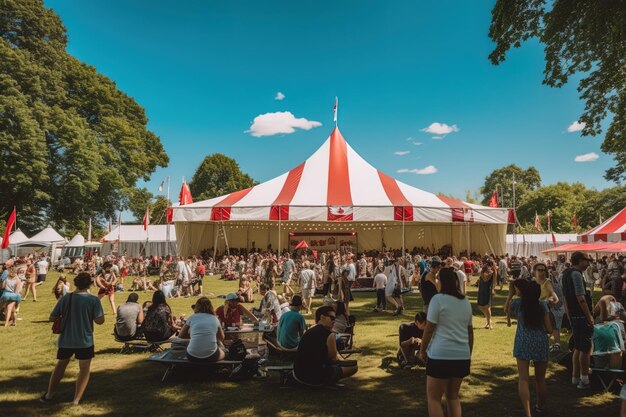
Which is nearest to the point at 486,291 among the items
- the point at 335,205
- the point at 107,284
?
the point at 107,284

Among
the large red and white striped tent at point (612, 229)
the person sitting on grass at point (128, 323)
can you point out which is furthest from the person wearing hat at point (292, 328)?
the large red and white striped tent at point (612, 229)

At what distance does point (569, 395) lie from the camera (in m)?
4.41

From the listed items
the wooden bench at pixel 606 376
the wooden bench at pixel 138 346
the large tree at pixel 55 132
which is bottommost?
the wooden bench at pixel 138 346

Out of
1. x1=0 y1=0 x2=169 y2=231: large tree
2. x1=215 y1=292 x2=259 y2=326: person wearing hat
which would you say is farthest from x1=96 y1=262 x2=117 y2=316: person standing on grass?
x1=0 y1=0 x2=169 y2=231: large tree

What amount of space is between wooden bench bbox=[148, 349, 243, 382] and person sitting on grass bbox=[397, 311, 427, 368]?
211cm

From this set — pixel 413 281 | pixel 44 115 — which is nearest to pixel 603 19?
pixel 413 281

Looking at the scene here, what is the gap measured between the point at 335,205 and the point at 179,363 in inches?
518

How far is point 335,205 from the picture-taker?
17.6 meters

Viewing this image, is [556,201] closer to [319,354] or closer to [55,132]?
[55,132]

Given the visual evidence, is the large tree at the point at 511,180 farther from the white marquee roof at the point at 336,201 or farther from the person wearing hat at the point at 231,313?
the person wearing hat at the point at 231,313

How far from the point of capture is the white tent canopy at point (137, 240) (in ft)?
94.9

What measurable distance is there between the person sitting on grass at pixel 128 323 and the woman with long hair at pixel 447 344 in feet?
15.6

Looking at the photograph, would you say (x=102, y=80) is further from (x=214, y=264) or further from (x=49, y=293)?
(x=49, y=293)

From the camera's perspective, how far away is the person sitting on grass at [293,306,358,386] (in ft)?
14.4
